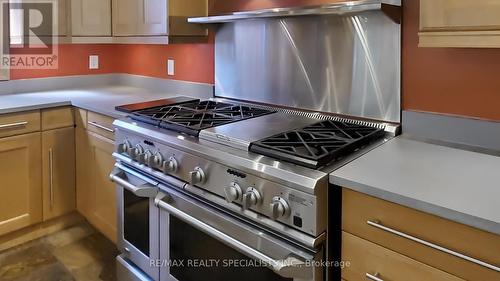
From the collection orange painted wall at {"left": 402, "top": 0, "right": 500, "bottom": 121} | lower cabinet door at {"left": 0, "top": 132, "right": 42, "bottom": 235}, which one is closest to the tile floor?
lower cabinet door at {"left": 0, "top": 132, "right": 42, "bottom": 235}

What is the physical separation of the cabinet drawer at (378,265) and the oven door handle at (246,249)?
0.13 m

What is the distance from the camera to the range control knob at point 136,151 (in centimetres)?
195

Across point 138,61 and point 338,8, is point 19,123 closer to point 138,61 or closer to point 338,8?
point 138,61

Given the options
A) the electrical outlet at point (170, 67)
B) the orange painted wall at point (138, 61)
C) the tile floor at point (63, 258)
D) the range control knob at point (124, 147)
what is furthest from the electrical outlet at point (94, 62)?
the range control knob at point (124, 147)

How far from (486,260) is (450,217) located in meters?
0.13

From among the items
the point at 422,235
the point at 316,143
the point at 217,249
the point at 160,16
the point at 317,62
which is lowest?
the point at 217,249

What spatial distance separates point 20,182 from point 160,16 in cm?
131

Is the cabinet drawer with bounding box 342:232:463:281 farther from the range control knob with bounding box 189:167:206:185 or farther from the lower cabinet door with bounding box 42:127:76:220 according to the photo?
the lower cabinet door with bounding box 42:127:76:220

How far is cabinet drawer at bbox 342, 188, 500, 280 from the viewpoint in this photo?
100cm

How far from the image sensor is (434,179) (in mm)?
1196

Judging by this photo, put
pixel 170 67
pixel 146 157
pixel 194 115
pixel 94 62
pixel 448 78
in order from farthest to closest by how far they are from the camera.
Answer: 1. pixel 94 62
2. pixel 170 67
3. pixel 194 115
4. pixel 146 157
5. pixel 448 78

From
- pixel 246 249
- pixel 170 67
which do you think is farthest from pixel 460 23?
pixel 170 67

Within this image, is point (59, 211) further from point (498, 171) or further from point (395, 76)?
point (498, 171)

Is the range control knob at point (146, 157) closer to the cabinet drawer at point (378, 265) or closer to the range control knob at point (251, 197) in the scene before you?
the range control knob at point (251, 197)
